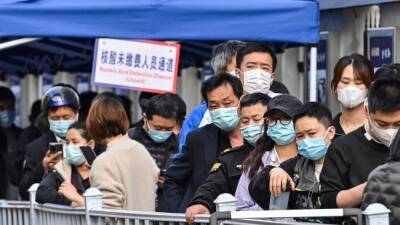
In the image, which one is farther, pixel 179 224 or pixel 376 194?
pixel 179 224

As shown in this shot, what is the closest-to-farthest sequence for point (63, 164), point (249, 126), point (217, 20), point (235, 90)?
point (249, 126) < point (235, 90) < point (63, 164) < point (217, 20)

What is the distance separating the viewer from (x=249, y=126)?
8.16m

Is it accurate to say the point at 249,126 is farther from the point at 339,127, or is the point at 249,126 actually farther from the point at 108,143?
the point at 108,143

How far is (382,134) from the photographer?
22.1ft

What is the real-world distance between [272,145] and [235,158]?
0.98ft

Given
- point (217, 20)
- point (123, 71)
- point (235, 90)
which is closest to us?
point (235, 90)

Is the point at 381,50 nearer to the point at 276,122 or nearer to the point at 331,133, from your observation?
the point at 276,122

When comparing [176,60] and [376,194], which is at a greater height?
[176,60]

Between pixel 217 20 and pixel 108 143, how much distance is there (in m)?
1.95

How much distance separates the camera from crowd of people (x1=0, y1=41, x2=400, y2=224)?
22.7 ft

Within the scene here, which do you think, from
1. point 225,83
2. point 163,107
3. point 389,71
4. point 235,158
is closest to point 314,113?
point 389,71

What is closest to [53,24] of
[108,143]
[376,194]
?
[108,143]

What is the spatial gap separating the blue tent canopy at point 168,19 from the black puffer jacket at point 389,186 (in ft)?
15.0

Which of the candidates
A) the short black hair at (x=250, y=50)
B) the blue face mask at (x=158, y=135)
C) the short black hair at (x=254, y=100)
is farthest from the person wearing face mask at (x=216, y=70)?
the short black hair at (x=254, y=100)
